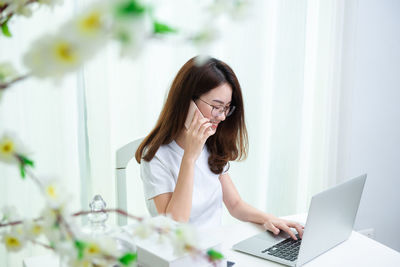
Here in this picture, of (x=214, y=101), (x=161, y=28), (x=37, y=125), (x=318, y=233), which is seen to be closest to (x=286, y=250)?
(x=318, y=233)

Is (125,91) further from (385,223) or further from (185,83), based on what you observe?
(385,223)

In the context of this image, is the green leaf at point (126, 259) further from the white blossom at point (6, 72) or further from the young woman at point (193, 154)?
the young woman at point (193, 154)

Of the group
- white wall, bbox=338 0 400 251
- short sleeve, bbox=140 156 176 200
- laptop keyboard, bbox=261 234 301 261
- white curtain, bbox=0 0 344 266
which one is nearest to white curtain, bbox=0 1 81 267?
white curtain, bbox=0 0 344 266

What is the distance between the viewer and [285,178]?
254 cm

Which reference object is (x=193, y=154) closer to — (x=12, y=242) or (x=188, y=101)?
(x=188, y=101)

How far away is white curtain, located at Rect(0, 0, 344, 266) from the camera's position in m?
1.81

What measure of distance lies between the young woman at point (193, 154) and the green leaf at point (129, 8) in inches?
46.5

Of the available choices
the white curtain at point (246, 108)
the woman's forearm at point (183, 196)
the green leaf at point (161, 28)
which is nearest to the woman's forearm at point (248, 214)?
the woman's forearm at point (183, 196)

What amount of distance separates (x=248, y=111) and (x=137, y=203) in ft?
2.67

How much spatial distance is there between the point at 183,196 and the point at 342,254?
54 centimetres

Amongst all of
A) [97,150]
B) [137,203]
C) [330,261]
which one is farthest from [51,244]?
[137,203]

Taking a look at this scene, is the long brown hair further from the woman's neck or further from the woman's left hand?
the woman's left hand

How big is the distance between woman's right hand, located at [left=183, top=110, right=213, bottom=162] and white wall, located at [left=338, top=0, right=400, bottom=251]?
57.5 inches

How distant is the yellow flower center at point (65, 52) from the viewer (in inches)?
10.6
